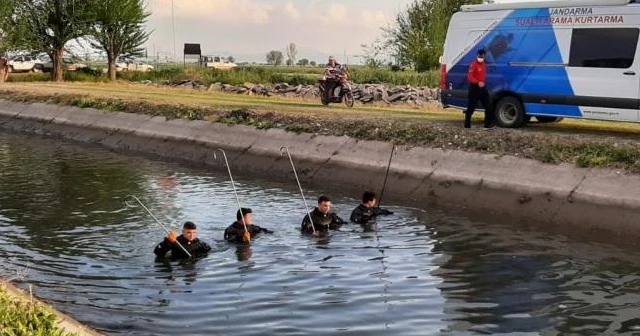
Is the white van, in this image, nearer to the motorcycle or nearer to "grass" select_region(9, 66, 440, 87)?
the motorcycle

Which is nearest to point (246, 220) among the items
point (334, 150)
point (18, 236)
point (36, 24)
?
point (18, 236)

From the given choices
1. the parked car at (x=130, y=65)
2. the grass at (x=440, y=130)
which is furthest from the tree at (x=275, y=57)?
the grass at (x=440, y=130)

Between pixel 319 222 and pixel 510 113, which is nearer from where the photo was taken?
pixel 319 222

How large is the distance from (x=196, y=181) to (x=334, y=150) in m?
3.77

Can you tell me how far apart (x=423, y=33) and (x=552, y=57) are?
46226 millimetres

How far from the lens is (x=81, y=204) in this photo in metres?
17.6

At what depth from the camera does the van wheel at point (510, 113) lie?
20.4m

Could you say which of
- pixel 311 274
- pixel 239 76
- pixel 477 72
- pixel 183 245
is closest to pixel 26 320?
pixel 311 274

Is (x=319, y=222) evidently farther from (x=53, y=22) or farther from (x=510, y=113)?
(x=53, y=22)

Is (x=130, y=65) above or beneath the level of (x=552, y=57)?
above

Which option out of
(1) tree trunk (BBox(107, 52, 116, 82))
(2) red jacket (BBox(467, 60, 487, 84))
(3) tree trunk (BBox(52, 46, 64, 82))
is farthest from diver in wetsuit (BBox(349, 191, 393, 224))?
(1) tree trunk (BBox(107, 52, 116, 82))

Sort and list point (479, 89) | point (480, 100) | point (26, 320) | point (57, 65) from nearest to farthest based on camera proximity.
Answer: point (26, 320) → point (479, 89) → point (480, 100) → point (57, 65)

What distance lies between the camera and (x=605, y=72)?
18812mm

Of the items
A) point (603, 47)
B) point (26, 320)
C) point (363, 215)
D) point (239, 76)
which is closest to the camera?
point (26, 320)
